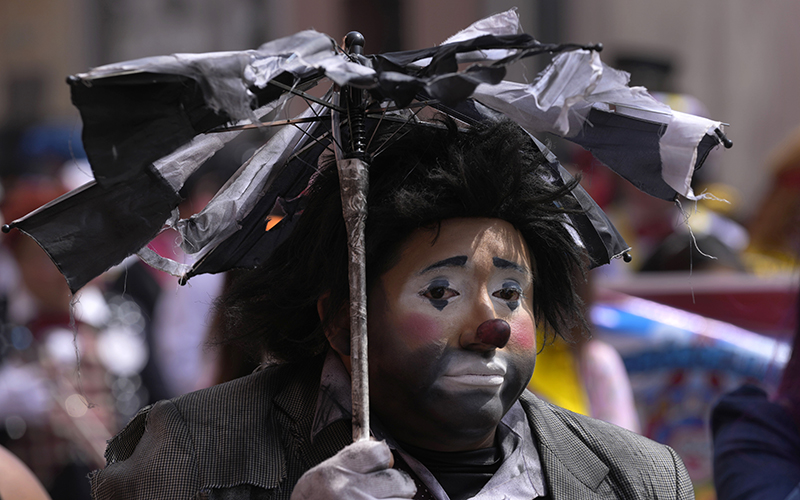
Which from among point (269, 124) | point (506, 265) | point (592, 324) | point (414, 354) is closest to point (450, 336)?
point (414, 354)

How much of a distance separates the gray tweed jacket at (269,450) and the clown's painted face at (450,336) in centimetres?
17

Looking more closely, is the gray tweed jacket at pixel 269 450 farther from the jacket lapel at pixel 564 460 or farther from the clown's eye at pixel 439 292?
the clown's eye at pixel 439 292

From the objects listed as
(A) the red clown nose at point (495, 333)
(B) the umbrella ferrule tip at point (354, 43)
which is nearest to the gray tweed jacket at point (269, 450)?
(A) the red clown nose at point (495, 333)

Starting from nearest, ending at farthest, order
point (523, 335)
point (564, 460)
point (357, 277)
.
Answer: point (357, 277), point (523, 335), point (564, 460)

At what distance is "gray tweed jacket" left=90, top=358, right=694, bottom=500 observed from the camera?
158cm

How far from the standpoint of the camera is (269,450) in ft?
5.35

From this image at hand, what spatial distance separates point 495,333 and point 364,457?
0.30 m

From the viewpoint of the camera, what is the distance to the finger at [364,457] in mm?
→ 1412

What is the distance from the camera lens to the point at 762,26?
9.49 metres

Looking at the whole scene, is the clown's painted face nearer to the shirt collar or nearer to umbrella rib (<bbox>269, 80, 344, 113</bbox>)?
the shirt collar

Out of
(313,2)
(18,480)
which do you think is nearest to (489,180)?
(18,480)

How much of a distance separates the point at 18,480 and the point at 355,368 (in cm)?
113

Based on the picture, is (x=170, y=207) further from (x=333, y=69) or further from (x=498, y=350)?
(x=498, y=350)

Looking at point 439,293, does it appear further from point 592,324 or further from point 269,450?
point 592,324
